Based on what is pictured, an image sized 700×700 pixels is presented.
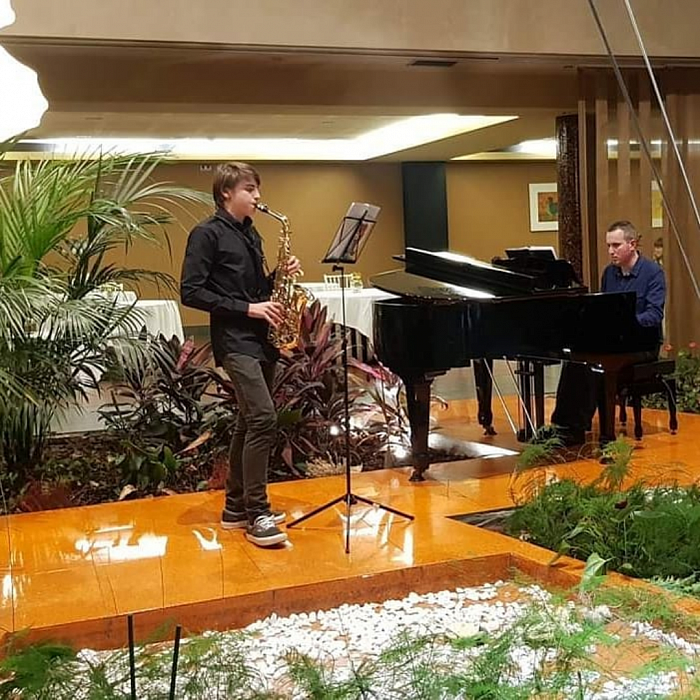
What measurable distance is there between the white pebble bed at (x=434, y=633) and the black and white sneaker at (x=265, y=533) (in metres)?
0.51

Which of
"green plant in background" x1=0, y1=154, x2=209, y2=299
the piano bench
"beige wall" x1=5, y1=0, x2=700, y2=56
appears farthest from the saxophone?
the piano bench

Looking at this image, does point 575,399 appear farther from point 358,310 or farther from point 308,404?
point 358,310

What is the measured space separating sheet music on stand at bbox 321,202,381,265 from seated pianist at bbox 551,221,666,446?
6.97 ft

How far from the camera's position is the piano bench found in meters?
5.56

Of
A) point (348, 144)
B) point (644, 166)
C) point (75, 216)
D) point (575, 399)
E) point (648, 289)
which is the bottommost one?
point (575, 399)

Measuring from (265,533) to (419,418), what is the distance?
1.27 m

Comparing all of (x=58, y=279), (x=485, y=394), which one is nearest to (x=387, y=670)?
(x=58, y=279)

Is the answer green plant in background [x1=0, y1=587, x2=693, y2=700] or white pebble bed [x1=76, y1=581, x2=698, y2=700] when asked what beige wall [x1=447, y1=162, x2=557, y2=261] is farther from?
green plant in background [x1=0, y1=587, x2=693, y2=700]

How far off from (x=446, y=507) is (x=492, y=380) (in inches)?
75.6

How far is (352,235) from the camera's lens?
3836 millimetres

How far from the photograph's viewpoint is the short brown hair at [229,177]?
12.7ft

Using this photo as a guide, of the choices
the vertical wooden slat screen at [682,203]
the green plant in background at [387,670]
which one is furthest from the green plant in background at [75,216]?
the vertical wooden slat screen at [682,203]

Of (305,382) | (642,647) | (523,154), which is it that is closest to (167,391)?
(305,382)

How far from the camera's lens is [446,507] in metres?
4.40
